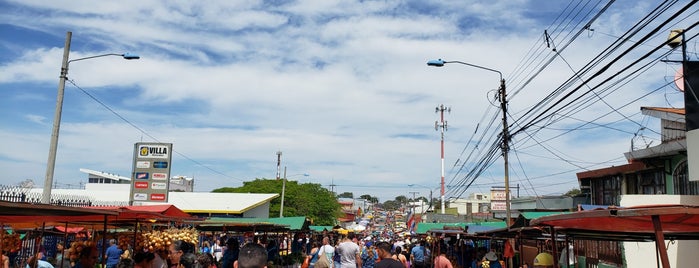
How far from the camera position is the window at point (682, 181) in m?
14.9

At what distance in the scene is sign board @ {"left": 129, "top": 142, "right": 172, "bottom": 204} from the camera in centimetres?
2631

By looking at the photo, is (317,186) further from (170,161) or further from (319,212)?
(170,161)

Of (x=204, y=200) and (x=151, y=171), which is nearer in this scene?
(x=151, y=171)

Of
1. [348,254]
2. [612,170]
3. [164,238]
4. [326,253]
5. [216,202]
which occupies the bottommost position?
[326,253]

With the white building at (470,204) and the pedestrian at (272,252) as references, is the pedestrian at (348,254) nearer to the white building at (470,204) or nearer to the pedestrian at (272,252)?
the pedestrian at (272,252)

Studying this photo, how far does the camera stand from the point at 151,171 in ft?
87.2

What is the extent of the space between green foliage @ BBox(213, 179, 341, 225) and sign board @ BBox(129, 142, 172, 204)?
1303 inches

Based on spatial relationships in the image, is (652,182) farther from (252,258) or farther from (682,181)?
(252,258)

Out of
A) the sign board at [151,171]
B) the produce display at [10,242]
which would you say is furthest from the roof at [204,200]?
the produce display at [10,242]

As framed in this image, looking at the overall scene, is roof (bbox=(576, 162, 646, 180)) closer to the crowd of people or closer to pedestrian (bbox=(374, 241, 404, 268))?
the crowd of people

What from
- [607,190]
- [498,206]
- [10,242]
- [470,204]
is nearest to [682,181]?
[607,190]

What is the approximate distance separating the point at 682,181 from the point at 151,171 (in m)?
21.5

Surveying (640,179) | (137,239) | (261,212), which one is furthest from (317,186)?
(137,239)

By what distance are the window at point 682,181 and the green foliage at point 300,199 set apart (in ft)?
151
